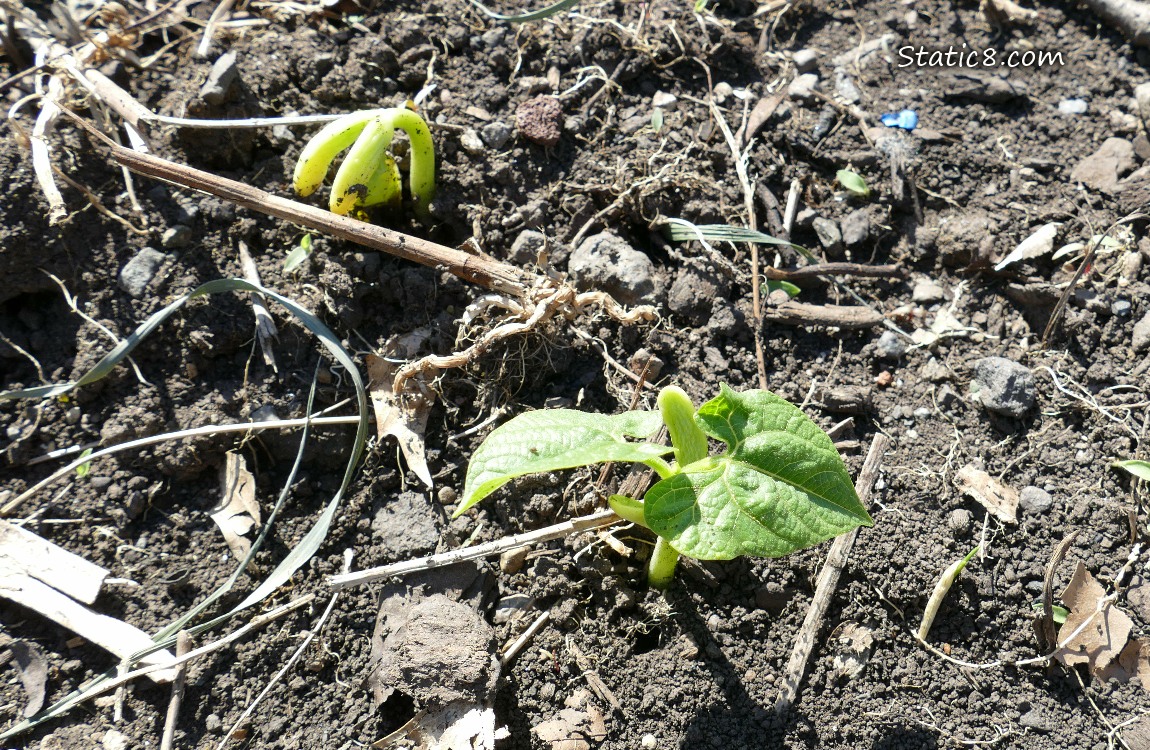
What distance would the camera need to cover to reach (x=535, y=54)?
8.39 ft

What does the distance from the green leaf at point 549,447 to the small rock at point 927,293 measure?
3.66ft

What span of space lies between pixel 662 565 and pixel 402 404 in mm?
808

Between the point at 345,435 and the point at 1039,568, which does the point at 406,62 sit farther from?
the point at 1039,568

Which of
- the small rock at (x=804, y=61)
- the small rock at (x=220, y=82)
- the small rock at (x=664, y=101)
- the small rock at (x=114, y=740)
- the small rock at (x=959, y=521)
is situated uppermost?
the small rock at (x=804, y=61)

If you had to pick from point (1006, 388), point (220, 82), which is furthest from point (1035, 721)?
point (220, 82)

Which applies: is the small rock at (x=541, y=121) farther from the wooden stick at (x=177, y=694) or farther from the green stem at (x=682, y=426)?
the wooden stick at (x=177, y=694)

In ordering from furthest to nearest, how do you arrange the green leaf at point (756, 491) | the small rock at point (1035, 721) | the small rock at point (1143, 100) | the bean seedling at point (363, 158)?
the small rock at point (1143, 100)
the bean seedling at point (363, 158)
the small rock at point (1035, 721)
the green leaf at point (756, 491)

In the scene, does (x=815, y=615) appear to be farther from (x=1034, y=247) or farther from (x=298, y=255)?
(x=298, y=255)

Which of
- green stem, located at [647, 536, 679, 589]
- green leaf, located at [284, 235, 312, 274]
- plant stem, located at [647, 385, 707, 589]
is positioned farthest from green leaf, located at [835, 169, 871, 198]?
green leaf, located at [284, 235, 312, 274]

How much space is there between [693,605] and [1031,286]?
1.36 m

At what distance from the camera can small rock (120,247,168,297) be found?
218 cm

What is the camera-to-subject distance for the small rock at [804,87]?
8.24 ft

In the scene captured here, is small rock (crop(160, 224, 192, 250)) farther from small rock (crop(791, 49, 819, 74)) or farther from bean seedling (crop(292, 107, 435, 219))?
small rock (crop(791, 49, 819, 74))

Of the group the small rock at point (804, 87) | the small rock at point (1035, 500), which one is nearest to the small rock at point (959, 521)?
the small rock at point (1035, 500)
